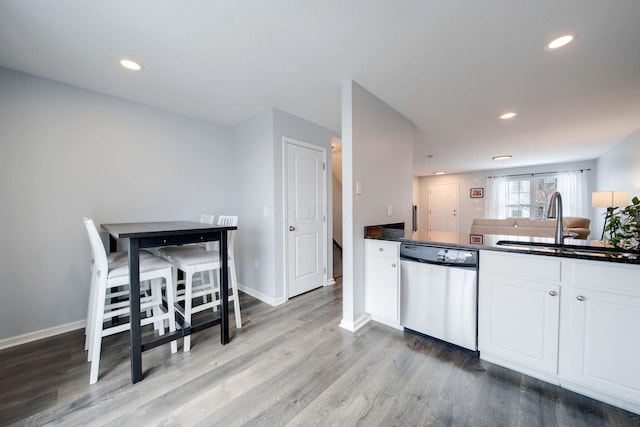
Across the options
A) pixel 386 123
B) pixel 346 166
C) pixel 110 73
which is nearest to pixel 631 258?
pixel 346 166

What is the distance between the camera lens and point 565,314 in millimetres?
1507

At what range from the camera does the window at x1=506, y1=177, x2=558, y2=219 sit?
6.68 m

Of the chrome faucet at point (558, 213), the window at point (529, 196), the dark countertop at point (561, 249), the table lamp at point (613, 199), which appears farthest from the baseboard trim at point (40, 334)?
the window at point (529, 196)

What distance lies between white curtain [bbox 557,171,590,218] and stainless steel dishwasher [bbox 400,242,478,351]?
7025 mm

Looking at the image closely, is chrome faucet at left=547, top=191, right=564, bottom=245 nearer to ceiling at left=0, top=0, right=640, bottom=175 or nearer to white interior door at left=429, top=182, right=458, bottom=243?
ceiling at left=0, top=0, right=640, bottom=175

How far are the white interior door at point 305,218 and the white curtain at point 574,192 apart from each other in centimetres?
699

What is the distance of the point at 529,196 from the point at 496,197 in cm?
76

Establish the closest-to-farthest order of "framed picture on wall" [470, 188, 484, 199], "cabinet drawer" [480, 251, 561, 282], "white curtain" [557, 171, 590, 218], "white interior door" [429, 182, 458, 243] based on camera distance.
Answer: "cabinet drawer" [480, 251, 561, 282]
"white curtain" [557, 171, 590, 218]
"framed picture on wall" [470, 188, 484, 199]
"white interior door" [429, 182, 458, 243]

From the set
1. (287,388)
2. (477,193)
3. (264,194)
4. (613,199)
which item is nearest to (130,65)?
(264,194)

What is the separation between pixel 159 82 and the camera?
230 centimetres

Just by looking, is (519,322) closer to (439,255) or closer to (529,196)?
(439,255)

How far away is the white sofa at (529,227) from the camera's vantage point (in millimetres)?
4469

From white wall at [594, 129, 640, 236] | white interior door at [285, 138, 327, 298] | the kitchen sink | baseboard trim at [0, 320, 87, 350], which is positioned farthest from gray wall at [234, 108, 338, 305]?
white wall at [594, 129, 640, 236]

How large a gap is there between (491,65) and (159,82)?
2.93 meters
